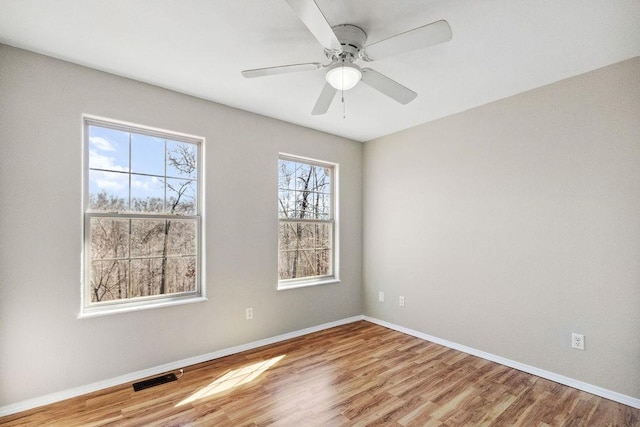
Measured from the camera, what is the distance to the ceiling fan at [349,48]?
1.54m

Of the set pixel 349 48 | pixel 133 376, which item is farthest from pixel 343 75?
pixel 133 376

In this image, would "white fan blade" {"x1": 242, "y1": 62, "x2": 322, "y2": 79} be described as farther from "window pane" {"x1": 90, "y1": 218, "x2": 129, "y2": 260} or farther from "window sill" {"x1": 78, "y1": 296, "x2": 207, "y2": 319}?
"window sill" {"x1": 78, "y1": 296, "x2": 207, "y2": 319}

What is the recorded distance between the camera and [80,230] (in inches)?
96.0

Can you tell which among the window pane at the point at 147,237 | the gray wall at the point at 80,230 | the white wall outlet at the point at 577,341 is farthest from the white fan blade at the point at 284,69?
the white wall outlet at the point at 577,341

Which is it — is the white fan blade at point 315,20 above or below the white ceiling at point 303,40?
below

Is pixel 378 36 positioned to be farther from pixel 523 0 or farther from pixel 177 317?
pixel 177 317

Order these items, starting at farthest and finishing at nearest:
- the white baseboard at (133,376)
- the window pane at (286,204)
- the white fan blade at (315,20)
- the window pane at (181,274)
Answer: the window pane at (286,204) → the window pane at (181,274) → the white baseboard at (133,376) → the white fan blade at (315,20)

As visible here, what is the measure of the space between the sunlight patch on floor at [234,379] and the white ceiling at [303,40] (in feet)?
8.37

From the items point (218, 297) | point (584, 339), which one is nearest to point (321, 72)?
point (218, 297)

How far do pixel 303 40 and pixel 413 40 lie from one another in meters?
0.78

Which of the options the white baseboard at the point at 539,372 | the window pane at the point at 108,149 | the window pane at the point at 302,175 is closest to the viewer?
the white baseboard at the point at 539,372

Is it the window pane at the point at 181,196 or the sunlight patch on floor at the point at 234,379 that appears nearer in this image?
the sunlight patch on floor at the point at 234,379

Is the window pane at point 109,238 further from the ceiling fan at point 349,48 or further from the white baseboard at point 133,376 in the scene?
the ceiling fan at point 349,48

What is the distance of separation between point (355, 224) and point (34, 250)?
3367 millimetres
